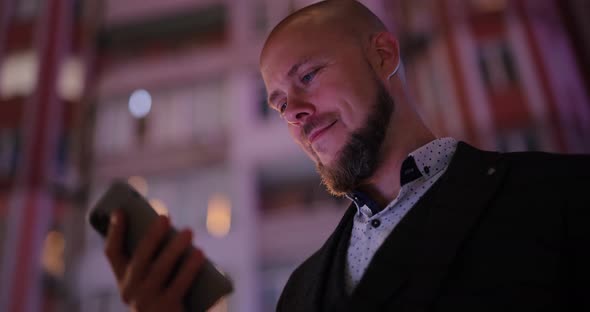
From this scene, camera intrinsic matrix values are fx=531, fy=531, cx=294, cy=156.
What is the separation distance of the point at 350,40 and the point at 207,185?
20.4 feet

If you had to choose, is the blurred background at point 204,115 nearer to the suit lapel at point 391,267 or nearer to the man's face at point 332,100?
the man's face at point 332,100

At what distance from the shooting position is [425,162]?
1.04 m

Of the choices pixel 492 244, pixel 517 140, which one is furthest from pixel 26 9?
pixel 492 244

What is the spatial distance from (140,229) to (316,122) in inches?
17.8

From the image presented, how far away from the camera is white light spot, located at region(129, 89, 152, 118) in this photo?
24.9 feet

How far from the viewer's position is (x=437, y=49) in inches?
213

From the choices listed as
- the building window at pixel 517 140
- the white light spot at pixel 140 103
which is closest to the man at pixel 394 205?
the building window at pixel 517 140

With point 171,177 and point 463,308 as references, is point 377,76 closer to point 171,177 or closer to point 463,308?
point 463,308

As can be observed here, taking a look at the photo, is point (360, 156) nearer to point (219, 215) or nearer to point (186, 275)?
point (186, 275)

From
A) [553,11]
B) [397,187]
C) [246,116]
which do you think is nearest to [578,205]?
[397,187]

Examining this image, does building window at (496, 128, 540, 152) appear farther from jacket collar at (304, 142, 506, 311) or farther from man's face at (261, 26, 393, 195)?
jacket collar at (304, 142, 506, 311)

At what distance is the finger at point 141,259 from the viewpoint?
3.56 ft

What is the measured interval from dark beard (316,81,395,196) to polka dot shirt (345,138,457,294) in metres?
0.06

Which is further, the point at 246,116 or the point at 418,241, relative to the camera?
the point at 246,116
